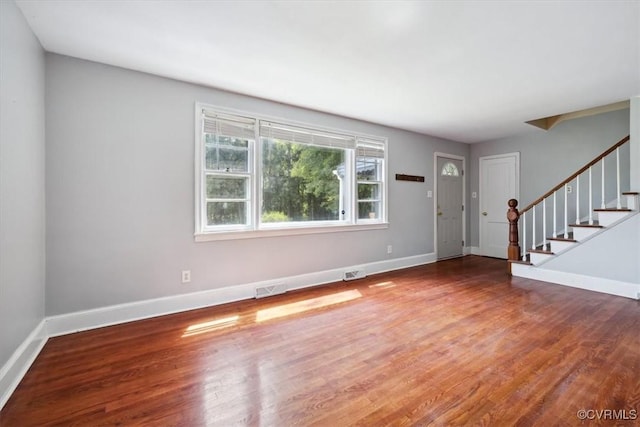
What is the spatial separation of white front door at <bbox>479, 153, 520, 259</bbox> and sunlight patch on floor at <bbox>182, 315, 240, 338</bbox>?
5236 millimetres

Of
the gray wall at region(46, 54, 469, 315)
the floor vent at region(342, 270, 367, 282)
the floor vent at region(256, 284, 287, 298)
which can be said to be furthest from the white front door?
the gray wall at region(46, 54, 469, 315)

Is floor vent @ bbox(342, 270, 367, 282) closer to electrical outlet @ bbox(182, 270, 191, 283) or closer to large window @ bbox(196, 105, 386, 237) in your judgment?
large window @ bbox(196, 105, 386, 237)

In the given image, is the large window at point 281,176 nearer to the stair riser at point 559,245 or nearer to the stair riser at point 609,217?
the stair riser at point 559,245

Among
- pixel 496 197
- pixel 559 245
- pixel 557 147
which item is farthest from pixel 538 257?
pixel 557 147

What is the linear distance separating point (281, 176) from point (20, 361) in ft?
8.97

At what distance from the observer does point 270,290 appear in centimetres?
343

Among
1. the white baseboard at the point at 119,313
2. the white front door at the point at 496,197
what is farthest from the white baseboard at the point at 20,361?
the white front door at the point at 496,197

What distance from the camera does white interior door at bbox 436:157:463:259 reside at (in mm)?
5496

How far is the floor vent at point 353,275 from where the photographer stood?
4106mm

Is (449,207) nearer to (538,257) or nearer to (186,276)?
(538,257)

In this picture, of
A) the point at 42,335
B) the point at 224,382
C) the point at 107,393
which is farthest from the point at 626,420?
the point at 42,335

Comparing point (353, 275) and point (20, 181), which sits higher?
point (20, 181)

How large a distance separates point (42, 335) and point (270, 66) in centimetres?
295

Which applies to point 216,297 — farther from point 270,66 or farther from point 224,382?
point 270,66
